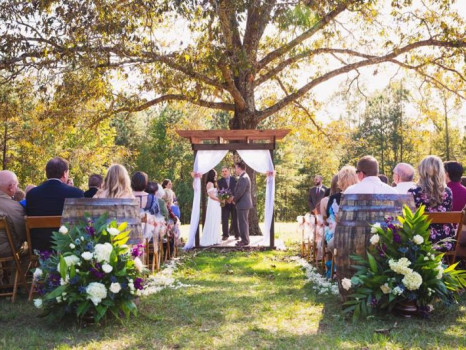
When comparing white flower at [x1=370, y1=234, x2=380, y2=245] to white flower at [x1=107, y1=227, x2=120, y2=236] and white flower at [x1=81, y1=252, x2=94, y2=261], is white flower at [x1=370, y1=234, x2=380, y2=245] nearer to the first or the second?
white flower at [x1=107, y1=227, x2=120, y2=236]

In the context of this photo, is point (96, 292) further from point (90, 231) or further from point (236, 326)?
point (236, 326)

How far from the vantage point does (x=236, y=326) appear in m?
5.07

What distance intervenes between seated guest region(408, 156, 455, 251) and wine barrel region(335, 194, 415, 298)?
0.91 meters

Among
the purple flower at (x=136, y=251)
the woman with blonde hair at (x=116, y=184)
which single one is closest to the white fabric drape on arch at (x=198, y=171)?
the woman with blonde hair at (x=116, y=184)

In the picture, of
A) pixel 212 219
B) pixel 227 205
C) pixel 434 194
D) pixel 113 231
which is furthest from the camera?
pixel 227 205

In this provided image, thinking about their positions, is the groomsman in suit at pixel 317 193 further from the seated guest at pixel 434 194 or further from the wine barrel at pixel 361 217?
the wine barrel at pixel 361 217

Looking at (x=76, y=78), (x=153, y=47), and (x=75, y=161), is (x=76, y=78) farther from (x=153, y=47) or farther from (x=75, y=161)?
(x=75, y=161)

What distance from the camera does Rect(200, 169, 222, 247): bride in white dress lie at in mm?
13500

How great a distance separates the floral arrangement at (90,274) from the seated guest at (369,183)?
2.60 metres

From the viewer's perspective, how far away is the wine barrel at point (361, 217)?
5352 millimetres

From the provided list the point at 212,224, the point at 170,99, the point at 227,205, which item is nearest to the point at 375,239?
the point at 212,224

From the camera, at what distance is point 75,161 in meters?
23.6

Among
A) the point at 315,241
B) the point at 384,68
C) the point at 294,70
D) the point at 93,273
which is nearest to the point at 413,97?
the point at 384,68

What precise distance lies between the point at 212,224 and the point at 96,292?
891 cm
